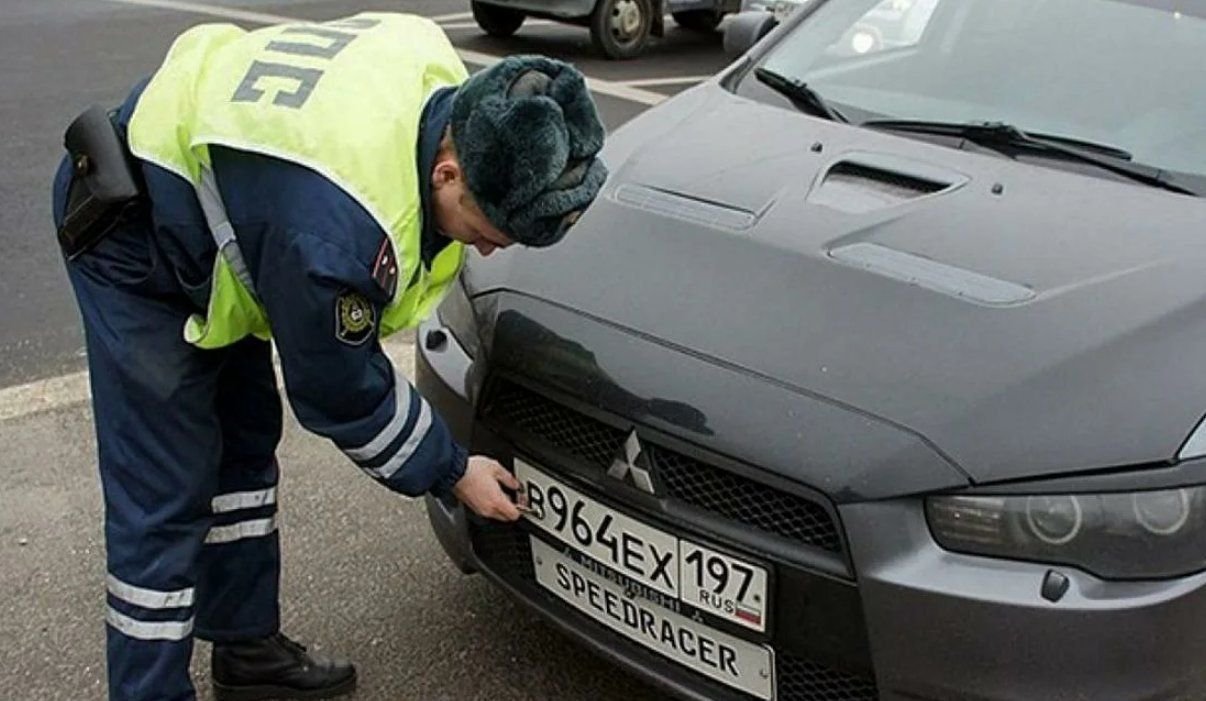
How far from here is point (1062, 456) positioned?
6.15 ft

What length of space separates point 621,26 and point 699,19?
121 cm

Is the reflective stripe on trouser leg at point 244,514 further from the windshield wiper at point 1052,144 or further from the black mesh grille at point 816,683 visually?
the windshield wiper at point 1052,144

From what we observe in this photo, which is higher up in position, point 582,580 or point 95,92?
point 582,580

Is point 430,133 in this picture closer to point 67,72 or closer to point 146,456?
point 146,456

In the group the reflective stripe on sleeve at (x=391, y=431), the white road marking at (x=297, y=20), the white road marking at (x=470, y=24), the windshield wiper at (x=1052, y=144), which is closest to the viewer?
the reflective stripe on sleeve at (x=391, y=431)

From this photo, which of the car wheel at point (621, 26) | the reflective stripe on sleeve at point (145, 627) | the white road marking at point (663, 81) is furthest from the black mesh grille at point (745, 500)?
the car wheel at point (621, 26)

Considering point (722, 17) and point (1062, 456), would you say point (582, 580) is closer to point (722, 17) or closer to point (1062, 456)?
point (1062, 456)

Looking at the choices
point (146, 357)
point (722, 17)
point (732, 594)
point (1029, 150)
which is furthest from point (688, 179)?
point (722, 17)

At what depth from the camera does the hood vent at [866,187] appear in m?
2.46

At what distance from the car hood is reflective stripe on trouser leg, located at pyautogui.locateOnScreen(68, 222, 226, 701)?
574 millimetres

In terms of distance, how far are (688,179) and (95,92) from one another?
238 inches

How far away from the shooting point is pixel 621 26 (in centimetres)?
980

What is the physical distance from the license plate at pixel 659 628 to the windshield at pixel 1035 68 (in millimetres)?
1233

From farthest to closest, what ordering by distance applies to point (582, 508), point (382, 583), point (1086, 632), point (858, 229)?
point (382, 583) → point (858, 229) → point (582, 508) → point (1086, 632)
